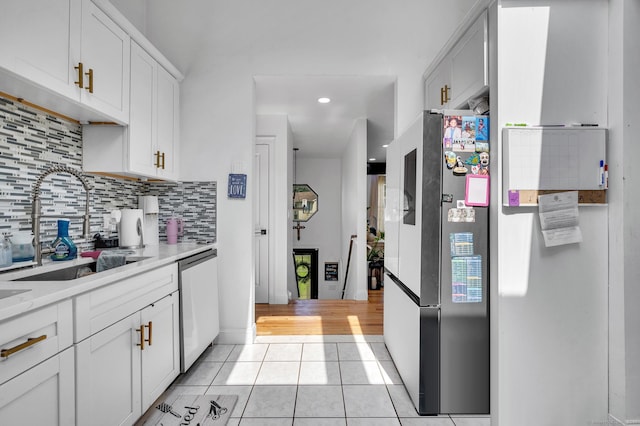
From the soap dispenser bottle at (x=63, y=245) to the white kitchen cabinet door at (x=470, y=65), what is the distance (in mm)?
2434

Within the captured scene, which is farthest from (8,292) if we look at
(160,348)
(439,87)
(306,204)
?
(306,204)

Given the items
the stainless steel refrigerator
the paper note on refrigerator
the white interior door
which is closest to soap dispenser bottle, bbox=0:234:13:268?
the stainless steel refrigerator

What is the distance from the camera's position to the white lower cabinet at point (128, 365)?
4.57 feet

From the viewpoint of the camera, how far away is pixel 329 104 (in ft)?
12.9

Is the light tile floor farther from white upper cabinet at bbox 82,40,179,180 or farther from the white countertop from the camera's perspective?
white upper cabinet at bbox 82,40,179,180

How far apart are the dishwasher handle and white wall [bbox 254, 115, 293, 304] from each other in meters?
1.67

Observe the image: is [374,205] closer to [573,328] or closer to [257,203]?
[257,203]

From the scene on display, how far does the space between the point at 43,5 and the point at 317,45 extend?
1.97m

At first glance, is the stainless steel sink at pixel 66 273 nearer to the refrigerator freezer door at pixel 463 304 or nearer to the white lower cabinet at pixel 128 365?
the white lower cabinet at pixel 128 365

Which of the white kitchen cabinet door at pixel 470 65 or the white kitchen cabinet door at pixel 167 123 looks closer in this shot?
the white kitchen cabinet door at pixel 470 65

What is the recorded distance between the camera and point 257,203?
4609mm

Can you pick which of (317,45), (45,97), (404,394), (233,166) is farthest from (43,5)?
(404,394)

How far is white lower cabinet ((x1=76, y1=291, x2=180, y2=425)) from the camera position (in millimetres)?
1393

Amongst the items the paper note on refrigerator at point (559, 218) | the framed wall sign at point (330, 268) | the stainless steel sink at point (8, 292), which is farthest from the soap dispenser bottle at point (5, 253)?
the framed wall sign at point (330, 268)
